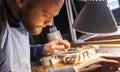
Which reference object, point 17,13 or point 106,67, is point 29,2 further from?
point 106,67

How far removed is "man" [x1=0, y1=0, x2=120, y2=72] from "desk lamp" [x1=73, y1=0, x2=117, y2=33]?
165 mm

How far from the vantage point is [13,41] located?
140 centimetres

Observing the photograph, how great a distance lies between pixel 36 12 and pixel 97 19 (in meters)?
0.32

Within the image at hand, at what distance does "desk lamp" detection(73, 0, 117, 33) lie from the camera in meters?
1.29

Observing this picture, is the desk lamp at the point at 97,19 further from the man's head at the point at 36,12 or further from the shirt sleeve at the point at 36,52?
the shirt sleeve at the point at 36,52

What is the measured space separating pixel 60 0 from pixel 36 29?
0.20 metres

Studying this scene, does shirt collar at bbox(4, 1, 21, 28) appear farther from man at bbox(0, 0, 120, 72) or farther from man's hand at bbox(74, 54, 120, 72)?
man's hand at bbox(74, 54, 120, 72)

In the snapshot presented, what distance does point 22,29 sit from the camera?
4.77ft

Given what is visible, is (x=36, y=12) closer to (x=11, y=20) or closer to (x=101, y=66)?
→ (x=11, y=20)

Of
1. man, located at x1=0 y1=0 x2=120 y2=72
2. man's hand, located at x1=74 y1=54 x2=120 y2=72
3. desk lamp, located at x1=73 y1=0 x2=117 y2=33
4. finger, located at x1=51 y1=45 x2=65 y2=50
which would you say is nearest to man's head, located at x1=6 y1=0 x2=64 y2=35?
man, located at x1=0 y1=0 x2=120 y2=72

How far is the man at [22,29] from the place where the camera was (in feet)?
3.97

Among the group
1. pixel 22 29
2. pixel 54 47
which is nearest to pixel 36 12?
pixel 22 29

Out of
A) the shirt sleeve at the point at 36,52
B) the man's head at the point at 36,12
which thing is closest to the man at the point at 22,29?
the man's head at the point at 36,12

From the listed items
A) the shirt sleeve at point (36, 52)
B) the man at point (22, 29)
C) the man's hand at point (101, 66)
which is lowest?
the shirt sleeve at point (36, 52)
